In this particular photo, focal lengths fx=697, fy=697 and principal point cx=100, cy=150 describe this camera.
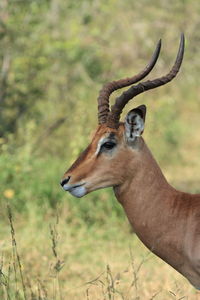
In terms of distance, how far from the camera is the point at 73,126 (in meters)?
10.8

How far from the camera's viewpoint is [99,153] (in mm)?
4668

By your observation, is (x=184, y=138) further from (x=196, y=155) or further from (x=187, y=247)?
(x=187, y=247)

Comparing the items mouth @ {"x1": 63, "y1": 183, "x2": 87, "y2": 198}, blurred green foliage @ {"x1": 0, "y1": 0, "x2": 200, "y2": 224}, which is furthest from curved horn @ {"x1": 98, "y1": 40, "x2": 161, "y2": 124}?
blurred green foliage @ {"x1": 0, "y1": 0, "x2": 200, "y2": 224}

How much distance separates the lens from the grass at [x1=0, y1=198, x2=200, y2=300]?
230 inches

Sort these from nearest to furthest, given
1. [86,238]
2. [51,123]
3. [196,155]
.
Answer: [86,238] → [51,123] → [196,155]

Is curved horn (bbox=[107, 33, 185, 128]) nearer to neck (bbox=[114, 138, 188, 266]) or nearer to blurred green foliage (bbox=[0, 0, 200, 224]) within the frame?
neck (bbox=[114, 138, 188, 266])

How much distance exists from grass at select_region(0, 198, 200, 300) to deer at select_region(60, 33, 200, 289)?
0.97 m

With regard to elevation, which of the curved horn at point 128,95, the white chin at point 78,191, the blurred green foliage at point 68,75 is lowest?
the white chin at point 78,191

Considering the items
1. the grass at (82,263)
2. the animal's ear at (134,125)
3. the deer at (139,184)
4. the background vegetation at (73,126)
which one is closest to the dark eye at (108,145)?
the deer at (139,184)

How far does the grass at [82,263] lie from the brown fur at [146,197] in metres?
0.97

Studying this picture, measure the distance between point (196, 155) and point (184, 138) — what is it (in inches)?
30.7

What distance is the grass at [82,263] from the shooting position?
5.84m

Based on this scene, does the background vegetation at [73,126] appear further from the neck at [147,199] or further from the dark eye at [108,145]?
the dark eye at [108,145]

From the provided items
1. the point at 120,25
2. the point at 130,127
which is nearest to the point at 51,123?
the point at 120,25
